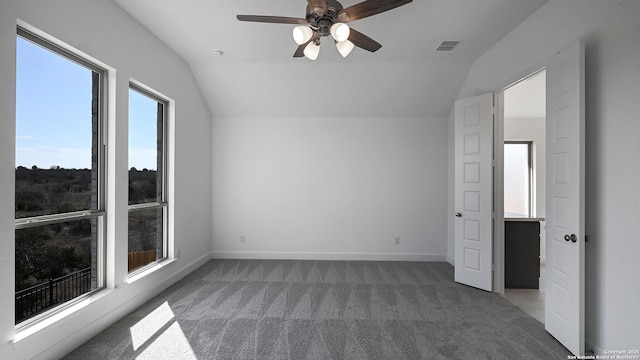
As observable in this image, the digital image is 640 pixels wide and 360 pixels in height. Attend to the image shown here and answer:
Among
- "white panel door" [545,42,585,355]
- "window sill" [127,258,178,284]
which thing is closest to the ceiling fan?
"white panel door" [545,42,585,355]

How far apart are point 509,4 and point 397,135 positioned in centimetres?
245

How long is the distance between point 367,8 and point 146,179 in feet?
10.1

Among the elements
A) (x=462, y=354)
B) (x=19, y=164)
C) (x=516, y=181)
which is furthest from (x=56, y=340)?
(x=516, y=181)

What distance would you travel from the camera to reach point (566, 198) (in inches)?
88.7

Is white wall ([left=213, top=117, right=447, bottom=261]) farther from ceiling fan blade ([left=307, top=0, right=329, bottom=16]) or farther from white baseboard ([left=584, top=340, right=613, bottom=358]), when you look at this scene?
ceiling fan blade ([left=307, top=0, right=329, bottom=16])

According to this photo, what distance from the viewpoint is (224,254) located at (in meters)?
4.80

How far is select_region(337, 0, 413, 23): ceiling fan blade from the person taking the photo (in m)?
1.90

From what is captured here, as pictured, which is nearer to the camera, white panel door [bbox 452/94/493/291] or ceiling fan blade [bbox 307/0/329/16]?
ceiling fan blade [bbox 307/0/329/16]

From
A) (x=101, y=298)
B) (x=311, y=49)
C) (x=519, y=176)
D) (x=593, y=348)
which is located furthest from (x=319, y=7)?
(x=519, y=176)

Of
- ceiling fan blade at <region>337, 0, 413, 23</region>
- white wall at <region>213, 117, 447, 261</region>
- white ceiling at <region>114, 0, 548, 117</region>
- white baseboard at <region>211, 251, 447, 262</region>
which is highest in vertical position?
white ceiling at <region>114, 0, 548, 117</region>

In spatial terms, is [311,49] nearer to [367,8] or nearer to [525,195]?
[367,8]

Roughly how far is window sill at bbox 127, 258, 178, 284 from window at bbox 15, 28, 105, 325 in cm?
34

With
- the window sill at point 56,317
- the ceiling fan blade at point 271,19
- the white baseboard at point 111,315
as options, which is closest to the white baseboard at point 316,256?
the white baseboard at point 111,315

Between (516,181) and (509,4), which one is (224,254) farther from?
(516,181)
